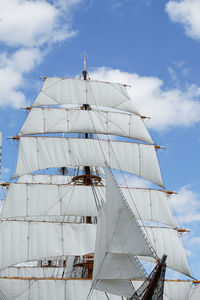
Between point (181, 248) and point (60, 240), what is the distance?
917 centimetres

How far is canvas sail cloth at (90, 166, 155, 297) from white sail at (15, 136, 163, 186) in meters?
13.3

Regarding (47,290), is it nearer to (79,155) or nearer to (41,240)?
(41,240)

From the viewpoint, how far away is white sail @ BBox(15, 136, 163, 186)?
29.1m

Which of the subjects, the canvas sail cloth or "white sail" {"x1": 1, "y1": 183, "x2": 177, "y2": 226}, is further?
"white sail" {"x1": 1, "y1": 183, "x2": 177, "y2": 226}

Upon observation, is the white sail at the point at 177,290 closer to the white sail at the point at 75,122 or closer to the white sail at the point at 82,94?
the white sail at the point at 75,122

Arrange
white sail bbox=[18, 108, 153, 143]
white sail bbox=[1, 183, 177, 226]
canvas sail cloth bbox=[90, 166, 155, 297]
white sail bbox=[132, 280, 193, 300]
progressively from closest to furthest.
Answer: canvas sail cloth bbox=[90, 166, 155, 297] → white sail bbox=[132, 280, 193, 300] → white sail bbox=[1, 183, 177, 226] → white sail bbox=[18, 108, 153, 143]

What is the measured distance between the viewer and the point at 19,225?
2616cm

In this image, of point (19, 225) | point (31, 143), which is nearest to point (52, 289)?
point (19, 225)

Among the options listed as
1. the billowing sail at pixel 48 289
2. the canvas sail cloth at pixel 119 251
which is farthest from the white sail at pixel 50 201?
the canvas sail cloth at pixel 119 251

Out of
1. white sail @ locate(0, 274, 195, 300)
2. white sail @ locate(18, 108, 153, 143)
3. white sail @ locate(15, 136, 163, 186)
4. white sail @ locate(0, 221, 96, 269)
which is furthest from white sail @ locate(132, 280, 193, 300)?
white sail @ locate(18, 108, 153, 143)

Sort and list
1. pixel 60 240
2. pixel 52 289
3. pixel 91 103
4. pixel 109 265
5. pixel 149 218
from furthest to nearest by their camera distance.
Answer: pixel 91 103
pixel 149 218
pixel 60 240
pixel 52 289
pixel 109 265

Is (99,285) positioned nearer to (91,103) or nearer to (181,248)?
(181,248)

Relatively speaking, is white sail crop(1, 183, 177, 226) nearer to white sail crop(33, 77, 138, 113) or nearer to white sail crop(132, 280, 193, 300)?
white sail crop(132, 280, 193, 300)

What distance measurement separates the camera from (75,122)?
31156mm
